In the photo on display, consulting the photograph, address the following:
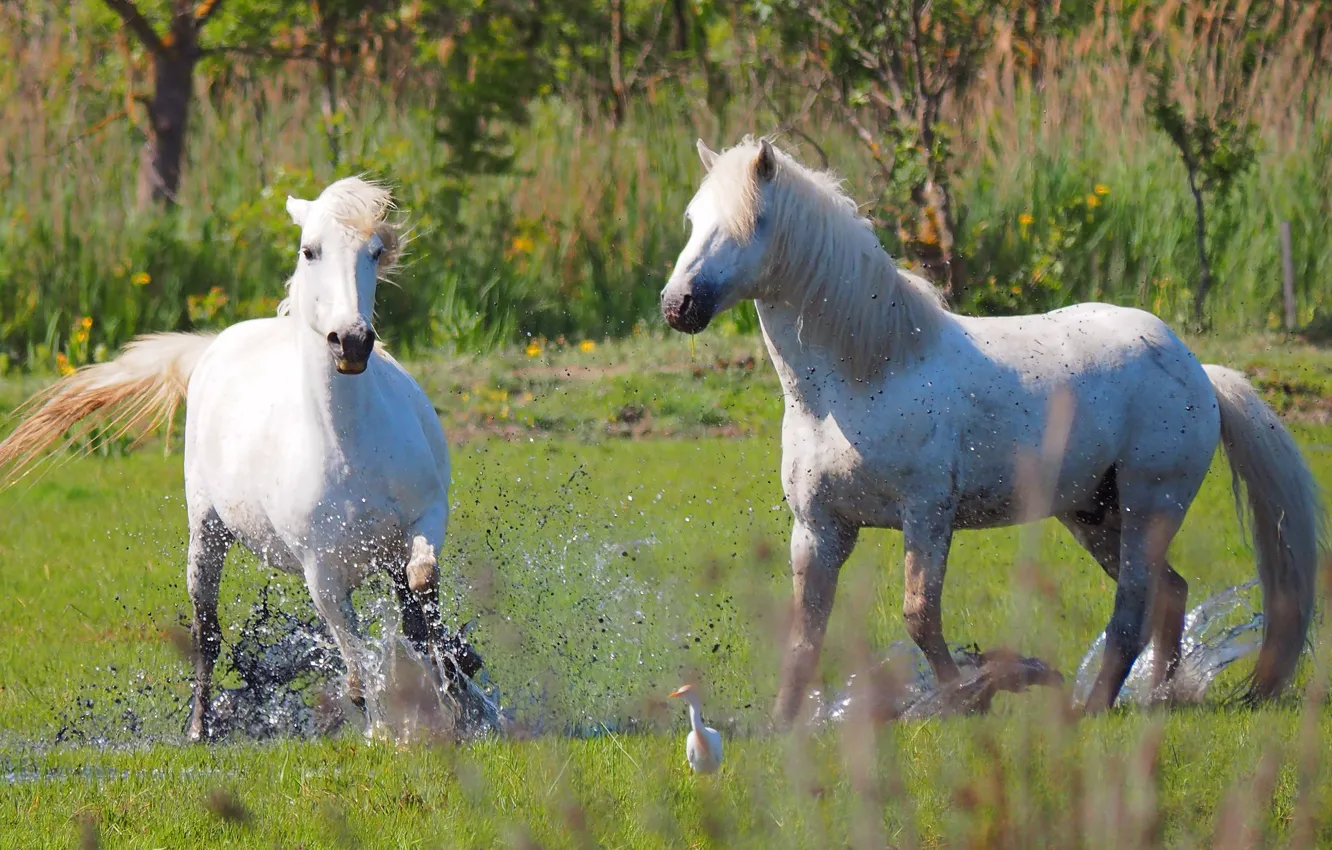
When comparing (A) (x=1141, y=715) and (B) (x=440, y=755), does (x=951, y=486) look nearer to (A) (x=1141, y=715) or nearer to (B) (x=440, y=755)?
(A) (x=1141, y=715)

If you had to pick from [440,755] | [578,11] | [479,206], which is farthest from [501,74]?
[440,755]

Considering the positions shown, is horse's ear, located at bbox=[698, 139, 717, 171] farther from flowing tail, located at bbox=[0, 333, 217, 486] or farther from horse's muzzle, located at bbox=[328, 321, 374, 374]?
flowing tail, located at bbox=[0, 333, 217, 486]

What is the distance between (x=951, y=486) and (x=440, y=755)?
1.79 metres

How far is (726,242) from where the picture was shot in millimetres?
5371

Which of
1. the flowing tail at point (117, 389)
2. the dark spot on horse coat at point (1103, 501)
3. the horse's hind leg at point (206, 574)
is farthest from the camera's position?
the flowing tail at point (117, 389)

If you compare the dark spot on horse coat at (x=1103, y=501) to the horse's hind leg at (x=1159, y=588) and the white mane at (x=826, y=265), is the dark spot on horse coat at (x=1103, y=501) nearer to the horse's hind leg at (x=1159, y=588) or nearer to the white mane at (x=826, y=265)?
the horse's hind leg at (x=1159, y=588)

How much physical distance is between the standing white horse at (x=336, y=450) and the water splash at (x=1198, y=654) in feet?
7.37

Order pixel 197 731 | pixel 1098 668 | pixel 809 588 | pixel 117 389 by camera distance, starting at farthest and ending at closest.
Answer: pixel 117 389
pixel 1098 668
pixel 197 731
pixel 809 588

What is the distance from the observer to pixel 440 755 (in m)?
5.02

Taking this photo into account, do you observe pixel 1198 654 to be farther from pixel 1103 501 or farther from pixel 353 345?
pixel 353 345

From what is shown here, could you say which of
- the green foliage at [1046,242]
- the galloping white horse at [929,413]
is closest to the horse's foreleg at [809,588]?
the galloping white horse at [929,413]

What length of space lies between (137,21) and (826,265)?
32.2ft

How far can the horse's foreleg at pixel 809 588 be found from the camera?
5645mm

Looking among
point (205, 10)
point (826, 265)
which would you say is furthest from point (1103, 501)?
point (205, 10)
